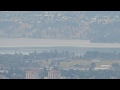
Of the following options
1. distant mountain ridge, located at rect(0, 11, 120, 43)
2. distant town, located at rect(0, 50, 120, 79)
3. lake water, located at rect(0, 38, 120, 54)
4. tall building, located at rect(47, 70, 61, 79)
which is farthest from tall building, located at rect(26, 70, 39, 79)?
distant mountain ridge, located at rect(0, 11, 120, 43)

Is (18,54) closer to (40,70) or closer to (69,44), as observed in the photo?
(40,70)

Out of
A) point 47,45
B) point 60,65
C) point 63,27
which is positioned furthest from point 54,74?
point 63,27

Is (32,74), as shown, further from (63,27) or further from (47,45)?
(63,27)

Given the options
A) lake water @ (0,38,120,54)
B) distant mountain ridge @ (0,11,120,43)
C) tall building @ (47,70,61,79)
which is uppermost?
distant mountain ridge @ (0,11,120,43)

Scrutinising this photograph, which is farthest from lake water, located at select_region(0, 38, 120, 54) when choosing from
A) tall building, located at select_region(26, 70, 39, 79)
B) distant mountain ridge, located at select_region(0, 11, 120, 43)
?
tall building, located at select_region(26, 70, 39, 79)

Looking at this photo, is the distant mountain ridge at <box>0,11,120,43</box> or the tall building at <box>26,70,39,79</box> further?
the distant mountain ridge at <box>0,11,120,43</box>

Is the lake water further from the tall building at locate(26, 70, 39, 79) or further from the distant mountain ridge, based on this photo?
the tall building at locate(26, 70, 39, 79)

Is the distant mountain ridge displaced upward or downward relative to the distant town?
upward

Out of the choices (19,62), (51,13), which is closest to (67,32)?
(51,13)
